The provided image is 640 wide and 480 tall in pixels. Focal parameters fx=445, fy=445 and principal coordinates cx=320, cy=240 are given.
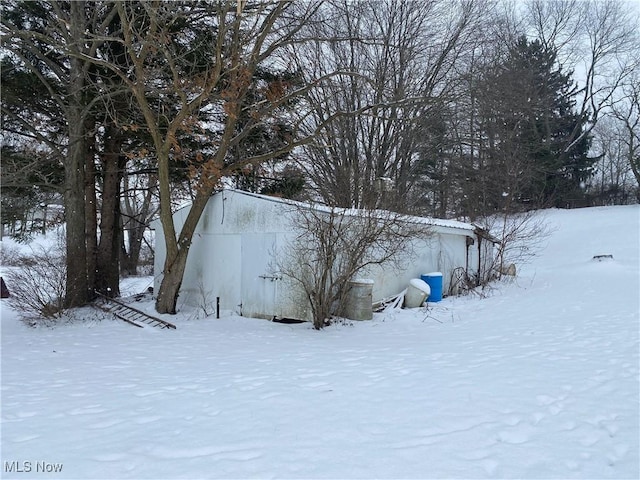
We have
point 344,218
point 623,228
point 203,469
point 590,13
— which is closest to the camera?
point 203,469

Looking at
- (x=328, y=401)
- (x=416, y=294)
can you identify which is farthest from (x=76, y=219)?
(x=328, y=401)

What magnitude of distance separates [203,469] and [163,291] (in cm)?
765

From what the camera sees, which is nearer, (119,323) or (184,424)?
(184,424)

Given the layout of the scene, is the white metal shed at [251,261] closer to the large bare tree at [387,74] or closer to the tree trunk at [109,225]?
the tree trunk at [109,225]

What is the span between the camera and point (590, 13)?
106 feet

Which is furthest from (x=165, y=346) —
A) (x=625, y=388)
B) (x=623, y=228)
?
(x=623, y=228)

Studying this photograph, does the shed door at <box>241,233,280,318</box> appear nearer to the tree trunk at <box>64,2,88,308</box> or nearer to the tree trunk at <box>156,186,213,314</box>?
the tree trunk at <box>156,186,213,314</box>

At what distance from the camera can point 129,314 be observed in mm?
9828

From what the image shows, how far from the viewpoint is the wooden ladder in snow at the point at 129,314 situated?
886 cm

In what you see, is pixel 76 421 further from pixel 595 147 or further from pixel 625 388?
pixel 595 147

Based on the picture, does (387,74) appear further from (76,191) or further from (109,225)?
(76,191)

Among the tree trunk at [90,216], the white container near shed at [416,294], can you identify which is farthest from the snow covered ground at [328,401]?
the tree trunk at [90,216]

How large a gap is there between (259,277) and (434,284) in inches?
184

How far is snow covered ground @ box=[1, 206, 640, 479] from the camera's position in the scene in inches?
117
